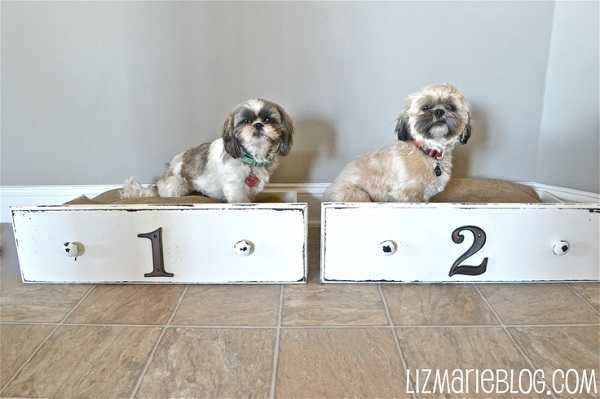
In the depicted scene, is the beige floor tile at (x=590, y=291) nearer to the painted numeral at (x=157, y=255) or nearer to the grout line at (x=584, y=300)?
the grout line at (x=584, y=300)

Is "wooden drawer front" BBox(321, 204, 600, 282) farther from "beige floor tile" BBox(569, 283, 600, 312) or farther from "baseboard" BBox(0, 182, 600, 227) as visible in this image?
"baseboard" BBox(0, 182, 600, 227)

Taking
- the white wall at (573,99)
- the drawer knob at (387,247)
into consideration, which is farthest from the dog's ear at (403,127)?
the white wall at (573,99)

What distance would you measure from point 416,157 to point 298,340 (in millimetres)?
862

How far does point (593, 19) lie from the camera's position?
175cm

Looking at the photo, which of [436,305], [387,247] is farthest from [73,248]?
[436,305]

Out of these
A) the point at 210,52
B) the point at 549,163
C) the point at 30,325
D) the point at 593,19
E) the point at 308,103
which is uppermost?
the point at 593,19

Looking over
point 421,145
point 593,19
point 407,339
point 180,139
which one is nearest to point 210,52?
point 180,139

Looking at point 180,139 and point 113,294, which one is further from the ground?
point 180,139

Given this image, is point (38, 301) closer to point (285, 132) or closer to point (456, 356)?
point (285, 132)

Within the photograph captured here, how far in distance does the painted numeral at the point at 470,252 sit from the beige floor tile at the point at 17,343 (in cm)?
133

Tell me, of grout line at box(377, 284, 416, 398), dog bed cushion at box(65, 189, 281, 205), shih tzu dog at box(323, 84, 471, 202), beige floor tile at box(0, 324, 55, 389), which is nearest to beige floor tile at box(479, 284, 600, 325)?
grout line at box(377, 284, 416, 398)

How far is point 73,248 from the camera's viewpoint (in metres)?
1.37

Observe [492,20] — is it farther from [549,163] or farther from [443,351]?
[443,351]

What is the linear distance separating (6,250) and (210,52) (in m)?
1.31
